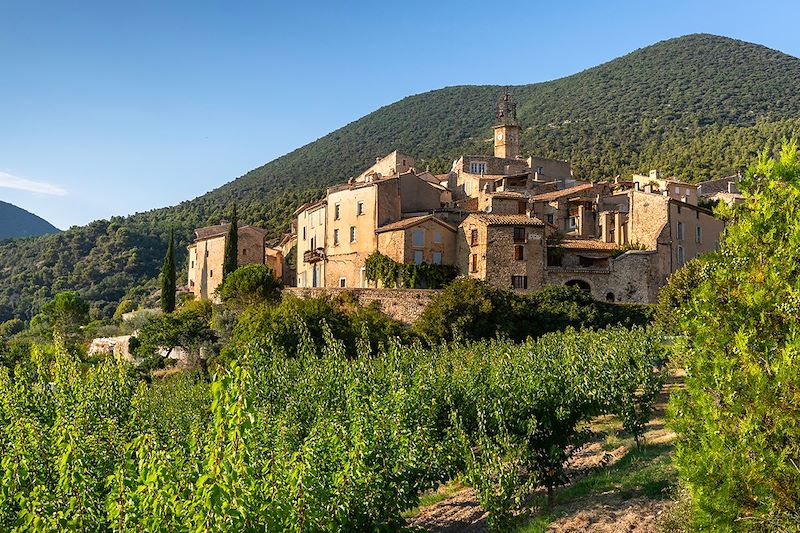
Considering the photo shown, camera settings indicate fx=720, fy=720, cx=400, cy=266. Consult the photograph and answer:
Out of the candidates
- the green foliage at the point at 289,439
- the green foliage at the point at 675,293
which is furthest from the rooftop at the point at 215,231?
the green foliage at the point at 289,439

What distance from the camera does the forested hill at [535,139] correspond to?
3418 inches

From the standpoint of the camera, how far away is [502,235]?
4391 centimetres

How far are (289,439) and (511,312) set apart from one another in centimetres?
2785

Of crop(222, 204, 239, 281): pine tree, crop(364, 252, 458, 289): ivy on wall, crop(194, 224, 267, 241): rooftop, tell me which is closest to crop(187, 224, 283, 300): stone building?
crop(194, 224, 267, 241): rooftop

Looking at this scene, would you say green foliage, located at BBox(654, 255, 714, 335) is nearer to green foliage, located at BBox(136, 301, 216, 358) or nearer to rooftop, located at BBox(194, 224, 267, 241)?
green foliage, located at BBox(136, 301, 216, 358)

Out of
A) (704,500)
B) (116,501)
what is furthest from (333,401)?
(704,500)

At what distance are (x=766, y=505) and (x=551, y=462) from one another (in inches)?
354

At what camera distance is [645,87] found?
13475 cm

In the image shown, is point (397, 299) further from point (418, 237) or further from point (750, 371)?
point (750, 371)

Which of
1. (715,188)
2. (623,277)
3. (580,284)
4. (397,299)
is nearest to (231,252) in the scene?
(397,299)

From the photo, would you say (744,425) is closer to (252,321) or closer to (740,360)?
(740,360)

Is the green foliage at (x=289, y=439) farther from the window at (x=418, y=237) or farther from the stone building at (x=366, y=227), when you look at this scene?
the stone building at (x=366, y=227)

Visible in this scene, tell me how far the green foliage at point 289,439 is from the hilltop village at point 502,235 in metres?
20.8

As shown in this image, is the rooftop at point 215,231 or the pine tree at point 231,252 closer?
the pine tree at point 231,252
